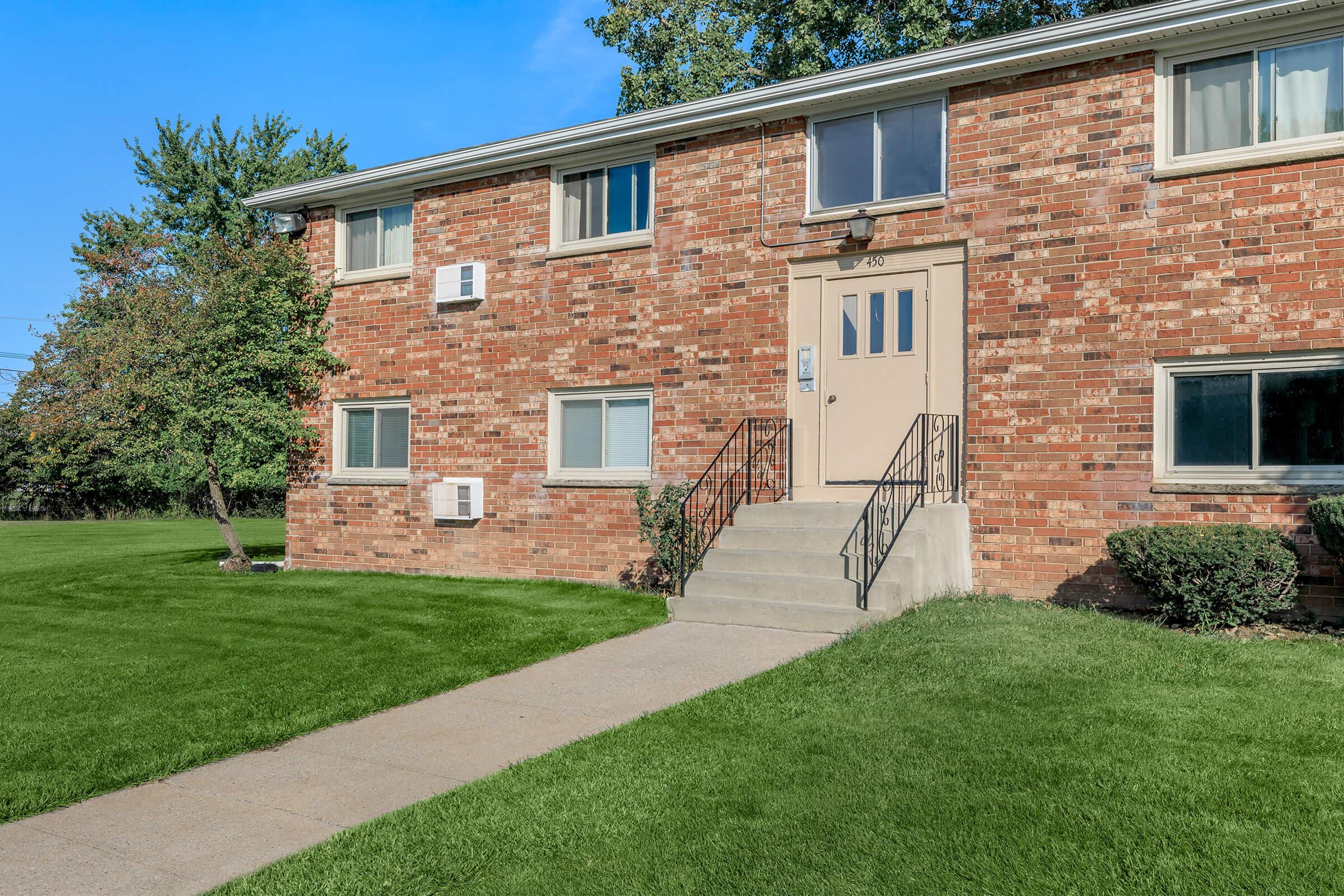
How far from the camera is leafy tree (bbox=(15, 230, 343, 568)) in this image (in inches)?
508

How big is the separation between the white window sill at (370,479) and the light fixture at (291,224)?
3.34 meters

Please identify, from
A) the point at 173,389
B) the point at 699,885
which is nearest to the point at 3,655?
the point at 173,389

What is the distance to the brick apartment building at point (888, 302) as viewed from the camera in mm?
8422

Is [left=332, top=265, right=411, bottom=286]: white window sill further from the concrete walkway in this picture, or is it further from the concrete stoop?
the concrete walkway

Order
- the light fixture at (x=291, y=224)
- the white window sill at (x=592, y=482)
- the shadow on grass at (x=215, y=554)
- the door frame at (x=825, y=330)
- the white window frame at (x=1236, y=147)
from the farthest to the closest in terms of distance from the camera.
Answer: the shadow on grass at (x=215, y=554), the light fixture at (x=291, y=224), the white window sill at (x=592, y=482), the door frame at (x=825, y=330), the white window frame at (x=1236, y=147)

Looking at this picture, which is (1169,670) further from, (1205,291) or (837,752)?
(1205,291)

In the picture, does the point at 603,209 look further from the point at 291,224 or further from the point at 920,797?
the point at 920,797

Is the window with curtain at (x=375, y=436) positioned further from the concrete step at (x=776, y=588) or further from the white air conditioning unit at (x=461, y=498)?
the concrete step at (x=776, y=588)

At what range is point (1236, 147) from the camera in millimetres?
8633

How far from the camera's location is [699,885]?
11.5ft

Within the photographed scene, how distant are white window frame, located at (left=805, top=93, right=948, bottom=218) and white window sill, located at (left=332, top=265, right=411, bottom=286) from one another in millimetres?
5366

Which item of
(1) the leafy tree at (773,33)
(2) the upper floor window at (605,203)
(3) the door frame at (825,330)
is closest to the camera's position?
(3) the door frame at (825,330)

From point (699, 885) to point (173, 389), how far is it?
11.5 m

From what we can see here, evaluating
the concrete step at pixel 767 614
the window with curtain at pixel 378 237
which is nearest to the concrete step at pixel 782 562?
the concrete step at pixel 767 614
